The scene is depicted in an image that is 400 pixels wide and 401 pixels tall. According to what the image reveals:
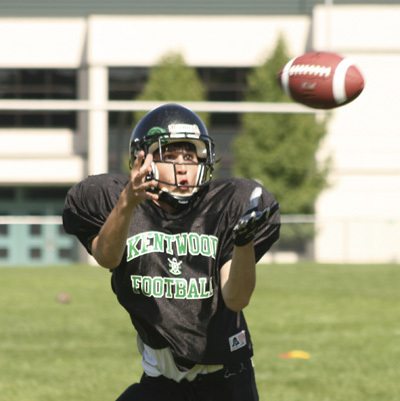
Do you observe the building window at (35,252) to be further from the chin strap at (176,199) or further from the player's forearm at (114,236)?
the player's forearm at (114,236)

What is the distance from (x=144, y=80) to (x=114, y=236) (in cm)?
2966

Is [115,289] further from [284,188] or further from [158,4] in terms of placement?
[158,4]

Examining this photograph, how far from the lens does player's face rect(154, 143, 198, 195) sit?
4.11 meters

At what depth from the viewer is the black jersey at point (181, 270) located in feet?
13.7

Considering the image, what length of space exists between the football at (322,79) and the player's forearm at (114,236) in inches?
141

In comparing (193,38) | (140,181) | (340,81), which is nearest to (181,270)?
(140,181)

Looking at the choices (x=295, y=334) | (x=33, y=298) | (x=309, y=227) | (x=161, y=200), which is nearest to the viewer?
(x=161, y=200)

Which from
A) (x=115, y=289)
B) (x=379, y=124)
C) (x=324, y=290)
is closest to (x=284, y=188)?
(x=379, y=124)

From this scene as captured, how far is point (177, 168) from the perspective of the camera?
13.5ft

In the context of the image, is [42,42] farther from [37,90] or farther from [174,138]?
[174,138]

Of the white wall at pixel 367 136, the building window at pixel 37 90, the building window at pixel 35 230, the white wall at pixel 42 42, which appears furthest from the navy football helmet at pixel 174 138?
the building window at pixel 37 90

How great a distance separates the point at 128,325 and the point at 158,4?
73.4 feet

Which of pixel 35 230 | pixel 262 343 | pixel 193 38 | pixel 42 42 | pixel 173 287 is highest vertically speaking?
pixel 173 287

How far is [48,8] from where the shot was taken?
32.0 metres
